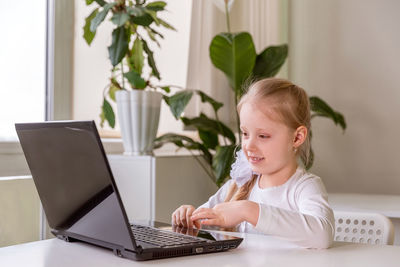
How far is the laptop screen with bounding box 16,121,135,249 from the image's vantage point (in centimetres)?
86

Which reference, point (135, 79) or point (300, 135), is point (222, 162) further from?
point (300, 135)

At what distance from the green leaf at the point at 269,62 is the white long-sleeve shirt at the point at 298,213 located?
145 cm

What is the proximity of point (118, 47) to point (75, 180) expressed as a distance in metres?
1.29

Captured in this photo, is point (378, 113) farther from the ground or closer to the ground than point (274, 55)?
closer to the ground

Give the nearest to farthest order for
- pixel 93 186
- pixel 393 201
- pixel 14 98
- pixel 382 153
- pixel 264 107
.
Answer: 1. pixel 93 186
2. pixel 264 107
3. pixel 14 98
4. pixel 393 201
5. pixel 382 153

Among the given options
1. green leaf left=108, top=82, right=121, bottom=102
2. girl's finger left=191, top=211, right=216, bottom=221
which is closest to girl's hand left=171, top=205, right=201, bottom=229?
girl's finger left=191, top=211, right=216, bottom=221

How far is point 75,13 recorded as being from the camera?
2.39 metres

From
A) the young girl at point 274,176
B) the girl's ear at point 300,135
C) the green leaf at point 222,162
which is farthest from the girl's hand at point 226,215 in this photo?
the green leaf at point 222,162

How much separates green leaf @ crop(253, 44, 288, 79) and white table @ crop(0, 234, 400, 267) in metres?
1.72

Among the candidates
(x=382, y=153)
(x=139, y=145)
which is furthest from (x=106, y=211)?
(x=382, y=153)

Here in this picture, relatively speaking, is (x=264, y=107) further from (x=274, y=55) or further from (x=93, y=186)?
(x=274, y=55)

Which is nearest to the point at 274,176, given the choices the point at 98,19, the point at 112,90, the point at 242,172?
the point at 242,172

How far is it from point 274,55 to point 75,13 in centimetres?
102

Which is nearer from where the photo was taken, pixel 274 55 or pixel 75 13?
pixel 75 13
